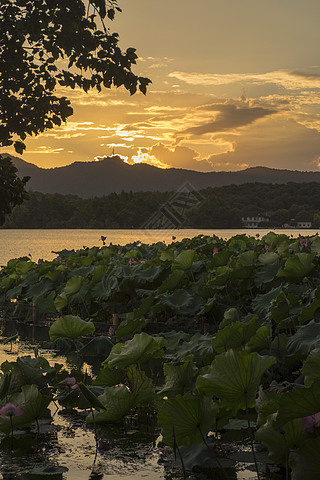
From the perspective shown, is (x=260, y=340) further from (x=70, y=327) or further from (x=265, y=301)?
(x=265, y=301)

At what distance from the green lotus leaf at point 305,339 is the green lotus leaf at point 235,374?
1.44 m

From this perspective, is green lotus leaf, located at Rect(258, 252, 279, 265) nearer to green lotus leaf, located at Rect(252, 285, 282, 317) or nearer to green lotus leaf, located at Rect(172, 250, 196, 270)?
green lotus leaf, located at Rect(172, 250, 196, 270)

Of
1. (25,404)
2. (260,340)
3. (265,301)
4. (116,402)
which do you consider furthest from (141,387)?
(265,301)

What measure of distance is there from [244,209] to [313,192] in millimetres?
18031

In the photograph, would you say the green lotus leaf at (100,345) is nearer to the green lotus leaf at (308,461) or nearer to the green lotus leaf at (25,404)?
the green lotus leaf at (25,404)

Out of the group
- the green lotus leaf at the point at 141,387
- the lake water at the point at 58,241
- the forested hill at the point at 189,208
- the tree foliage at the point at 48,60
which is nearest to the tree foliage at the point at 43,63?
the tree foliage at the point at 48,60

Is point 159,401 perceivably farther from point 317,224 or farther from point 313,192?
point 317,224

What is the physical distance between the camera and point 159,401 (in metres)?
5.39

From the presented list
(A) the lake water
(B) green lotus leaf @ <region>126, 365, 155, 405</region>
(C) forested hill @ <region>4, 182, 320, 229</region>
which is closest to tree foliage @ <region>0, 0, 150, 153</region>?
(B) green lotus leaf @ <region>126, 365, 155, 405</region>

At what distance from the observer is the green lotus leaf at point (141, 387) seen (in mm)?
4949

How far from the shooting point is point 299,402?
3174 millimetres

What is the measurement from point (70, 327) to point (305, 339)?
2.26 m

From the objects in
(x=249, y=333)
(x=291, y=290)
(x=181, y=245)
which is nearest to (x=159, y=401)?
(x=249, y=333)

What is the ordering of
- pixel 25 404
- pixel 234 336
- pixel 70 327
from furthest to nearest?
pixel 70 327 < pixel 234 336 < pixel 25 404
